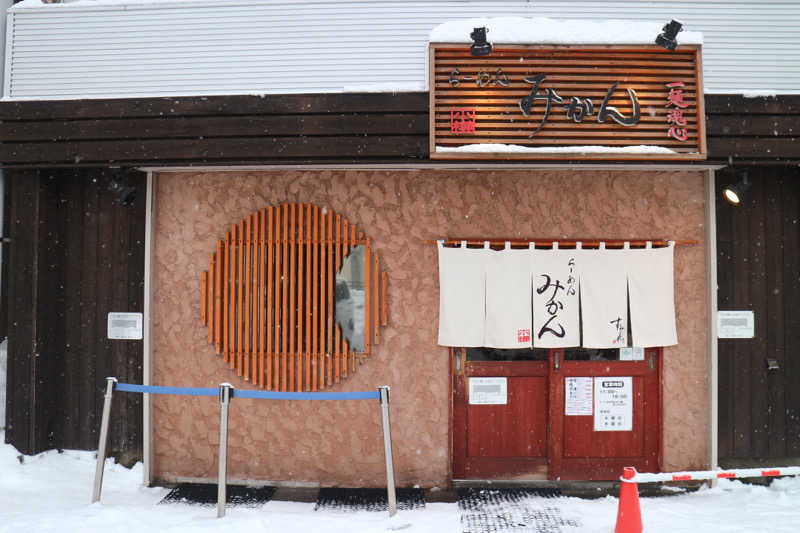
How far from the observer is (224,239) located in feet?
20.6

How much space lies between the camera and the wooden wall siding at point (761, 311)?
623 centimetres

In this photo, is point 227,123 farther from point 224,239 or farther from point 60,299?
point 60,299

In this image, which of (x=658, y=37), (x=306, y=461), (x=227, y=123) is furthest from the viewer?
(x=306, y=461)

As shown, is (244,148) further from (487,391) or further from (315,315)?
(487,391)

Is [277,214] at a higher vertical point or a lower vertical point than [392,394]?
higher

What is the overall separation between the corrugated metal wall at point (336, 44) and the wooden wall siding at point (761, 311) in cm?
143

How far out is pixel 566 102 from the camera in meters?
5.32

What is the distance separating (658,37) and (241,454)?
6.71 meters

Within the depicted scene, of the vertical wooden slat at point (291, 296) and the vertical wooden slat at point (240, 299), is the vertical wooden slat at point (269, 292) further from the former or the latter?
the vertical wooden slat at point (240, 299)

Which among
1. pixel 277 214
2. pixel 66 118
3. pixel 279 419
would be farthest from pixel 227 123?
pixel 279 419

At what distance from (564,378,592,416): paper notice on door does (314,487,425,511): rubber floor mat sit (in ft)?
6.83

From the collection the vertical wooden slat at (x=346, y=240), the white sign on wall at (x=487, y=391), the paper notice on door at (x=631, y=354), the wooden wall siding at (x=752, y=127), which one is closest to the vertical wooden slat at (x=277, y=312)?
the vertical wooden slat at (x=346, y=240)

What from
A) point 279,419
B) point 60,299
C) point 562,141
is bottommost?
point 279,419

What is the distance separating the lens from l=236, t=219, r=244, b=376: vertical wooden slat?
20.3 ft
